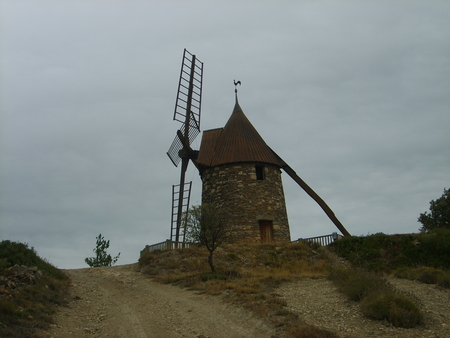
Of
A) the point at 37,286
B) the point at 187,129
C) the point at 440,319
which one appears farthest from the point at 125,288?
the point at 187,129

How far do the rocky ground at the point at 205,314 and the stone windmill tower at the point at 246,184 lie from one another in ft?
22.3

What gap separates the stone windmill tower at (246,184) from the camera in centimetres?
2114

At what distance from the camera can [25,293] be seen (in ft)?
35.8

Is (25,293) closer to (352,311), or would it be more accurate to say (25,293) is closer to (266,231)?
(352,311)

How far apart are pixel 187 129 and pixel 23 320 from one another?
17423 mm

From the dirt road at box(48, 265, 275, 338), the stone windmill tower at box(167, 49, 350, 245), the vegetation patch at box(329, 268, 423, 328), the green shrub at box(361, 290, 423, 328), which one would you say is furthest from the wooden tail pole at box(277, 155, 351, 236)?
the green shrub at box(361, 290, 423, 328)

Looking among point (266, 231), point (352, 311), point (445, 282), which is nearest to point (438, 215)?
point (266, 231)

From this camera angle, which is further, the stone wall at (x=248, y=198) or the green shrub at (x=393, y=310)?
the stone wall at (x=248, y=198)

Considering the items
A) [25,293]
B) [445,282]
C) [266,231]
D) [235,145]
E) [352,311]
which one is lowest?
[352,311]

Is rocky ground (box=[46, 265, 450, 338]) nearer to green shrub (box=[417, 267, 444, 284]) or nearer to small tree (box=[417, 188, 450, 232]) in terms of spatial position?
green shrub (box=[417, 267, 444, 284])

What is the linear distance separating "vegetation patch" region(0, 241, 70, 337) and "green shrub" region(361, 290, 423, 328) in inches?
272

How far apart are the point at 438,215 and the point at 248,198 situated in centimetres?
1273

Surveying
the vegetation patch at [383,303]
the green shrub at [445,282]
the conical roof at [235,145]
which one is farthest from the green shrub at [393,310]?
the conical roof at [235,145]

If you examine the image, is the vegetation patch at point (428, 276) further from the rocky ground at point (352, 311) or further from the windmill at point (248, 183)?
the windmill at point (248, 183)
